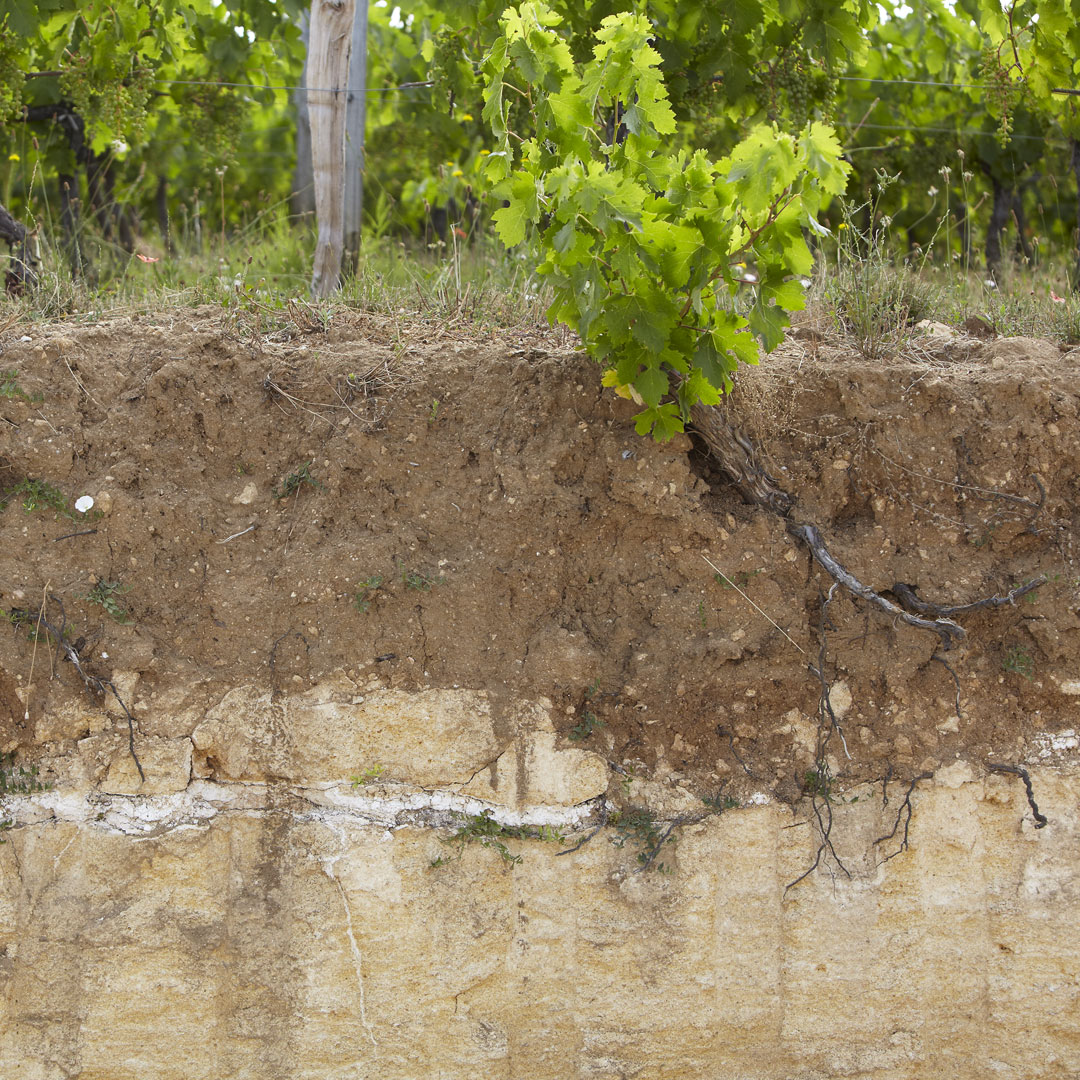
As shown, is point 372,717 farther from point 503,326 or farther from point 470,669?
point 503,326

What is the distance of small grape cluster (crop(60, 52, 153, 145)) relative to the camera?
14.0 ft

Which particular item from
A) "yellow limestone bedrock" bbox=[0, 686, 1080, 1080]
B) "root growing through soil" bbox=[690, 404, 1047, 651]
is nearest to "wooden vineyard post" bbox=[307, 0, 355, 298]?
"root growing through soil" bbox=[690, 404, 1047, 651]

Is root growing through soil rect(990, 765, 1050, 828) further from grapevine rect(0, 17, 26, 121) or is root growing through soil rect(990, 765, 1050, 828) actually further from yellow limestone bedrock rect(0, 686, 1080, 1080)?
grapevine rect(0, 17, 26, 121)

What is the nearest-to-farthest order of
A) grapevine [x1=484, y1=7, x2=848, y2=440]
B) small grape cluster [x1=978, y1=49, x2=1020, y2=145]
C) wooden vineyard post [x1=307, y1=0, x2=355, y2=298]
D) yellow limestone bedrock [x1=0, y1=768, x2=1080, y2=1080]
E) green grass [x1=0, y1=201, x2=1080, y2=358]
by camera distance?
grapevine [x1=484, y1=7, x2=848, y2=440] → yellow limestone bedrock [x1=0, y1=768, x2=1080, y2=1080] → green grass [x1=0, y1=201, x2=1080, y2=358] → wooden vineyard post [x1=307, y1=0, x2=355, y2=298] → small grape cluster [x1=978, y1=49, x2=1020, y2=145]

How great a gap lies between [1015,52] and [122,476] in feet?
11.8

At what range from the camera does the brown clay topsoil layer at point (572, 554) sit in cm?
314

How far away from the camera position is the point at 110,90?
4.30 metres

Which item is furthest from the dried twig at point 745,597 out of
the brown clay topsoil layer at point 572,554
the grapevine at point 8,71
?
the grapevine at point 8,71

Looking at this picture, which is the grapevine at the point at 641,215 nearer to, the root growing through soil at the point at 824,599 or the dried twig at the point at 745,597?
the root growing through soil at the point at 824,599

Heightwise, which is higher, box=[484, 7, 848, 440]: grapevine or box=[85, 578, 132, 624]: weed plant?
Answer: box=[484, 7, 848, 440]: grapevine

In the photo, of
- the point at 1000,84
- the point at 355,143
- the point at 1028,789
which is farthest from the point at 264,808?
the point at 1000,84

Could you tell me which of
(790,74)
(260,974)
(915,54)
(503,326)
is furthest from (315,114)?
(915,54)

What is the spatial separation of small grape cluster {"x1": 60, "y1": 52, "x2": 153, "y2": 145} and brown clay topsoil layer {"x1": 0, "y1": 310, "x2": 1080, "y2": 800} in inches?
59.6

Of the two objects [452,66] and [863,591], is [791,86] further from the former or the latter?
[863,591]
